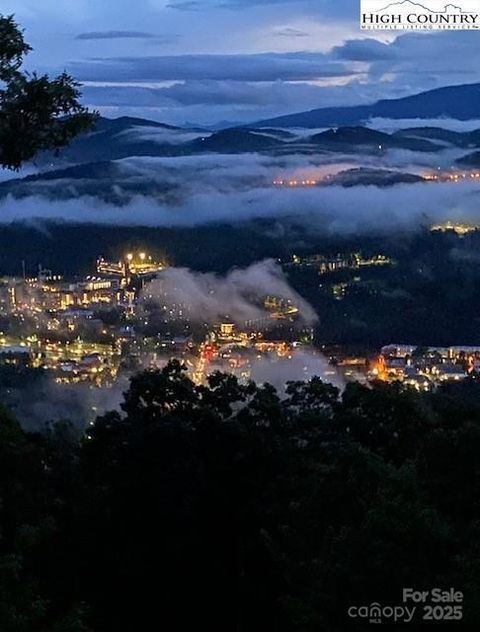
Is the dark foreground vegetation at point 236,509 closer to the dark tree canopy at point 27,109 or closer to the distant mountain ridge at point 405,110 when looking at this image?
the dark tree canopy at point 27,109

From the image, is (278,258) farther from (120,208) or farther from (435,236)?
(120,208)

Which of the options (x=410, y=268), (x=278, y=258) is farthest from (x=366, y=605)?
(x=278, y=258)

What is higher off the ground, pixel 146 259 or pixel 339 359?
pixel 146 259

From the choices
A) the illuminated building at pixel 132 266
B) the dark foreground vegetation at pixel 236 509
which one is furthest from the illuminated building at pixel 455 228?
the dark foreground vegetation at pixel 236 509

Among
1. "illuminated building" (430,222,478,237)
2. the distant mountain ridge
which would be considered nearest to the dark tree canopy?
"illuminated building" (430,222,478,237)

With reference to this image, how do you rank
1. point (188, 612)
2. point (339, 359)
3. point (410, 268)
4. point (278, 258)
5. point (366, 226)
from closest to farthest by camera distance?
1. point (188, 612)
2. point (339, 359)
3. point (410, 268)
4. point (278, 258)
5. point (366, 226)

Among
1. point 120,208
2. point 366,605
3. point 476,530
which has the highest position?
point 120,208

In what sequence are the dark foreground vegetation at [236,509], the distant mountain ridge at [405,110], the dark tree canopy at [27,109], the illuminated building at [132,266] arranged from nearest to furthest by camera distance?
the dark tree canopy at [27,109] < the dark foreground vegetation at [236,509] < the illuminated building at [132,266] < the distant mountain ridge at [405,110]
